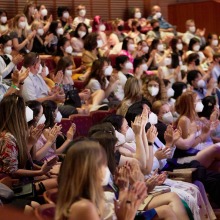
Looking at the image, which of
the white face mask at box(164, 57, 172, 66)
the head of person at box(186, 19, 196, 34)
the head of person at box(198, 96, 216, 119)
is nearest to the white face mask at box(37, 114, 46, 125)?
the head of person at box(198, 96, 216, 119)

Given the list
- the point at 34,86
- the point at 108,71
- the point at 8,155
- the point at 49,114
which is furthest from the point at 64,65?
the point at 8,155

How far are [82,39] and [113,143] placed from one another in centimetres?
460

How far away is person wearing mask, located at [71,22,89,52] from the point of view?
25.4 feet

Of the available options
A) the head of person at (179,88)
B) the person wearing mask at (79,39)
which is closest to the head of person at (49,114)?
the head of person at (179,88)

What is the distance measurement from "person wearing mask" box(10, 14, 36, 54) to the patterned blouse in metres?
3.23

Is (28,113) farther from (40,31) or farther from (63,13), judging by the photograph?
(63,13)

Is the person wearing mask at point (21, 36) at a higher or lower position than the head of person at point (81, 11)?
lower

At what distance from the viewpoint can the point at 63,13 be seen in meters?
8.74

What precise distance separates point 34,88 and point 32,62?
0.71 feet

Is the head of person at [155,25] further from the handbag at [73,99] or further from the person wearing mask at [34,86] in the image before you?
the person wearing mask at [34,86]

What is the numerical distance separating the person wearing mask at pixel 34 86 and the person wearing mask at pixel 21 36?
50.1 inches

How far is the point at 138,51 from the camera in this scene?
8.10m

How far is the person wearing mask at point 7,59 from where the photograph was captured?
5.57 metres

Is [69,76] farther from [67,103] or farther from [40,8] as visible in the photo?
A: [40,8]
